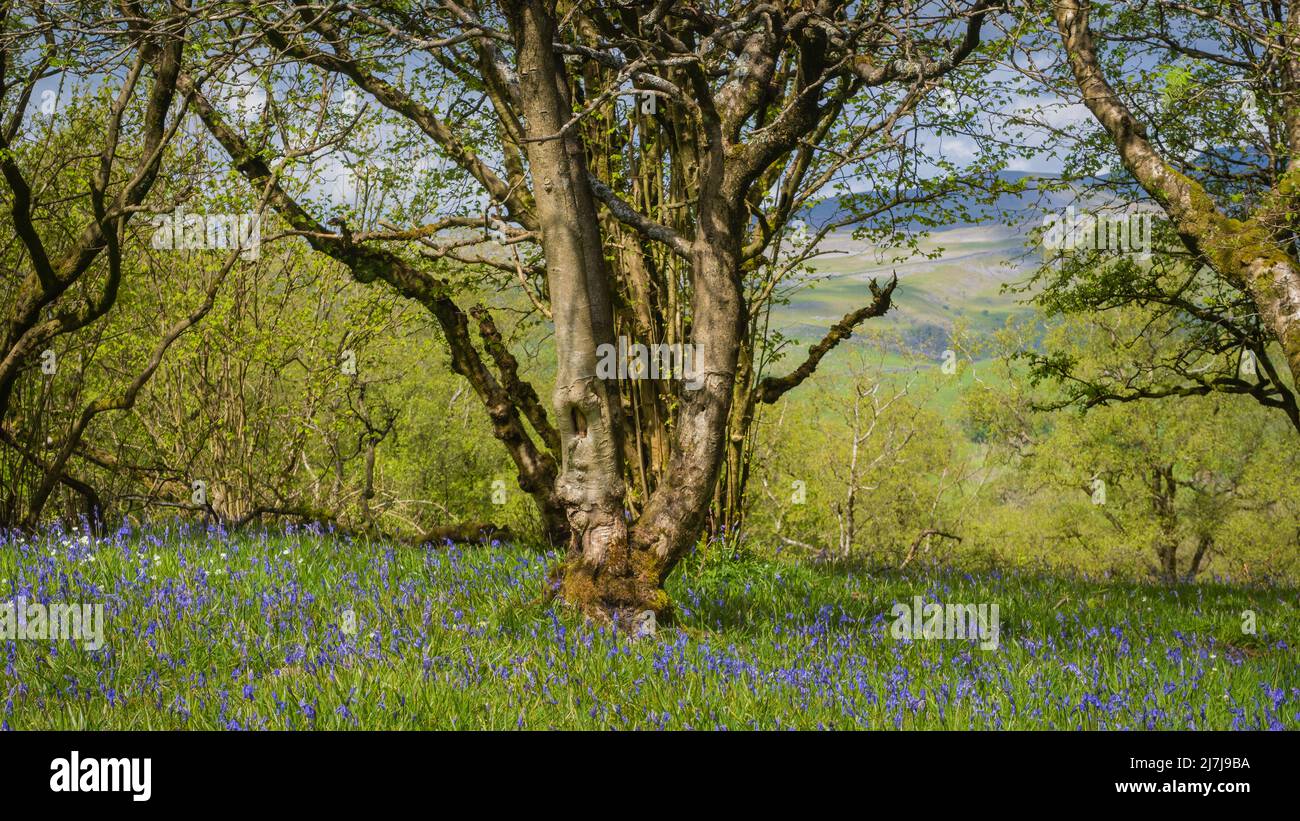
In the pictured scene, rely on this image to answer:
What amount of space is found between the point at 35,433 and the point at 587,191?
7703mm

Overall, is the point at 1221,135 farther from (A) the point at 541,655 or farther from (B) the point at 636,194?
(A) the point at 541,655

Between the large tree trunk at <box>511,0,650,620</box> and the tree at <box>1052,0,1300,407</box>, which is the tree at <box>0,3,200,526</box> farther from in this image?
the tree at <box>1052,0,1300,407</box>

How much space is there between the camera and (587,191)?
7.12 meters

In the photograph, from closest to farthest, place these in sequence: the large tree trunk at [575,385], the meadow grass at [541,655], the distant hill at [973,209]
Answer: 1. the meadow grass at [541,655]
2. the large tree trunk at [575,385]
3. the distant hill at [973,209]

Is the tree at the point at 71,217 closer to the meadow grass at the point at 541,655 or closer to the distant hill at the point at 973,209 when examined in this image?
the meadow grass at the point at 541,655

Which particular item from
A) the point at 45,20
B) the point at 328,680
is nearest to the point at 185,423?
the point at 45,20

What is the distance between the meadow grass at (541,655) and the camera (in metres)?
4.78

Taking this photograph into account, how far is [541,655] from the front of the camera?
18.9 feet

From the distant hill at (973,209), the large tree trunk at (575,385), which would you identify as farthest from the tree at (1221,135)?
the large tree trunk at (575,385)

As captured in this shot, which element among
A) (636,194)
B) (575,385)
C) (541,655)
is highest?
(636,194)

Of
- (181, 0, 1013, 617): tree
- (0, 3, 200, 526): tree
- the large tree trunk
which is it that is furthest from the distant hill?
(0, 3, 200, 526): tree

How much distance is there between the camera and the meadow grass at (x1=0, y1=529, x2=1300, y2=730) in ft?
15.7

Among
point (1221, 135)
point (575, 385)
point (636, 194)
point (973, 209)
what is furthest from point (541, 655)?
point (1221, 135)
